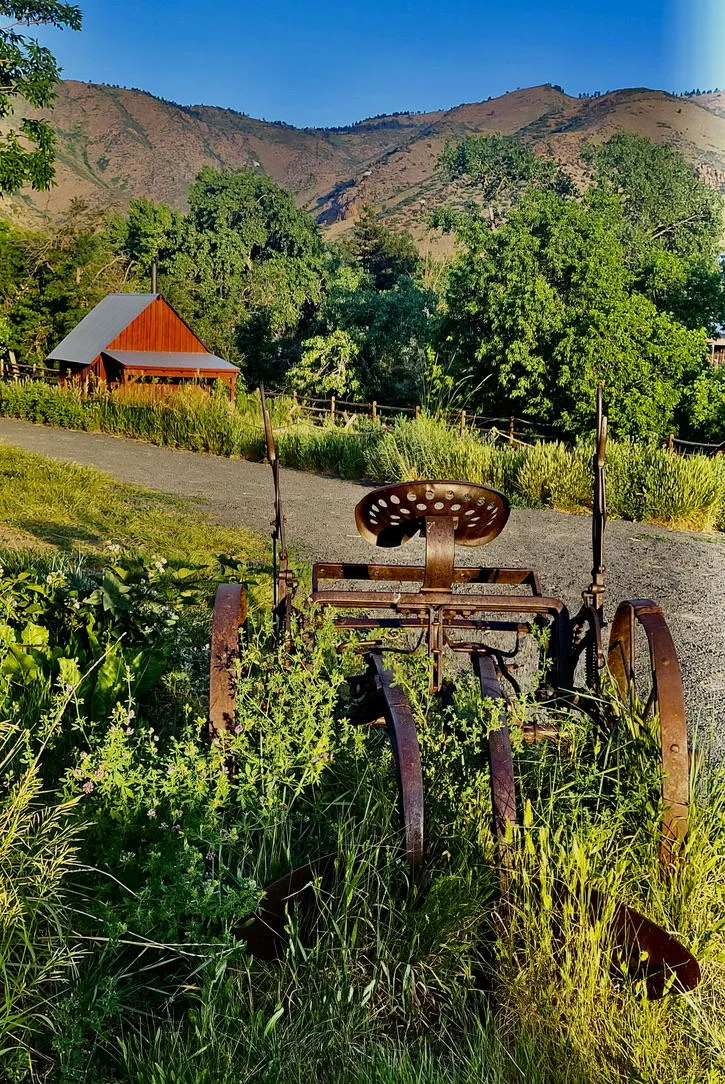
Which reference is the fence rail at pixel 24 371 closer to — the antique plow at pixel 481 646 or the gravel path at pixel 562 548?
the gravel path at pixel 562 548

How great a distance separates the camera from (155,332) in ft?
108

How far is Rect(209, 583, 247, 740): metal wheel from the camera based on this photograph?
8.71ft

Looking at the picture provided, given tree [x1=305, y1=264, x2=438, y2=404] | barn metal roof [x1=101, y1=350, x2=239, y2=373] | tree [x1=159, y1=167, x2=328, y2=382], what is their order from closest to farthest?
1. barn metal roof [x1=101, y1=350, x2=239, y2=373]
2. tree [x1=305, y1=264, x2=438, y2=404]
3. tree [x1=159, y1=167, x2=328, y2=382]

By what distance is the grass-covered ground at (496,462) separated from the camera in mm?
9227

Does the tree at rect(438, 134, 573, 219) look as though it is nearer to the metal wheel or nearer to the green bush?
the metal wheel

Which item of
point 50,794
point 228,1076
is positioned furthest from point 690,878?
point 50,794

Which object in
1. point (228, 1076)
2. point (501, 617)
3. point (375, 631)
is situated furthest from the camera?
point (501, 617)

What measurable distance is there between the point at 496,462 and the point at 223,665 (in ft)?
26.7

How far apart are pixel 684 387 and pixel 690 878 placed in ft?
90.7

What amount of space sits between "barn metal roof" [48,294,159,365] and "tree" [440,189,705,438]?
34.5ft

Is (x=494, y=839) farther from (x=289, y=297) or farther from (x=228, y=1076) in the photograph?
(x=289, y=297)

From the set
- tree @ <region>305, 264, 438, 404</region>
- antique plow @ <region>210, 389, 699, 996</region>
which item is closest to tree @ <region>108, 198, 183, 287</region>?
tree @ <region>305, 264, 438, 404</region>

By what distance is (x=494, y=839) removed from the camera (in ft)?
7.78

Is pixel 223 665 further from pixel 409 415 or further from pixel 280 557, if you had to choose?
pixel 409 415
